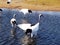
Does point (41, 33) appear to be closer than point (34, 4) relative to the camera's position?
Yes

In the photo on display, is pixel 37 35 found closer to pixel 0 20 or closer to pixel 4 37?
pixel 4 37

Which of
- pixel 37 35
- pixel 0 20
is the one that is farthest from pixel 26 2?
pixel 37 35

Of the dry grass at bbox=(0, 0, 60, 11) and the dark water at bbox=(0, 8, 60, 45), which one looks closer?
the dark water at bbox=(0, 8, 60, 45)

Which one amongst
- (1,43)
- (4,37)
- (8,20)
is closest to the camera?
(1,43)

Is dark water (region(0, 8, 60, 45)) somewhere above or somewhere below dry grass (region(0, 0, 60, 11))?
below

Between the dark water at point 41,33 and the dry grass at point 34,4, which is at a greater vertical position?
the dry grass at point 34,4

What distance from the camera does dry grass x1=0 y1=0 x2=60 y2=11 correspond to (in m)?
31.9

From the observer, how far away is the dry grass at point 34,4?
31938 millimetres

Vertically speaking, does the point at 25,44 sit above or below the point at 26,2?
below

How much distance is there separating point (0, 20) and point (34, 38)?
20.0 feet

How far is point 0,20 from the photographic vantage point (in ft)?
79.6

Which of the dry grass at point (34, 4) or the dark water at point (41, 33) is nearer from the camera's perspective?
the dark water at point (41, 33)

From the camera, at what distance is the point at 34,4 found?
108 feet

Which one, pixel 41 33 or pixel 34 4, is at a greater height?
pixel 34 4
